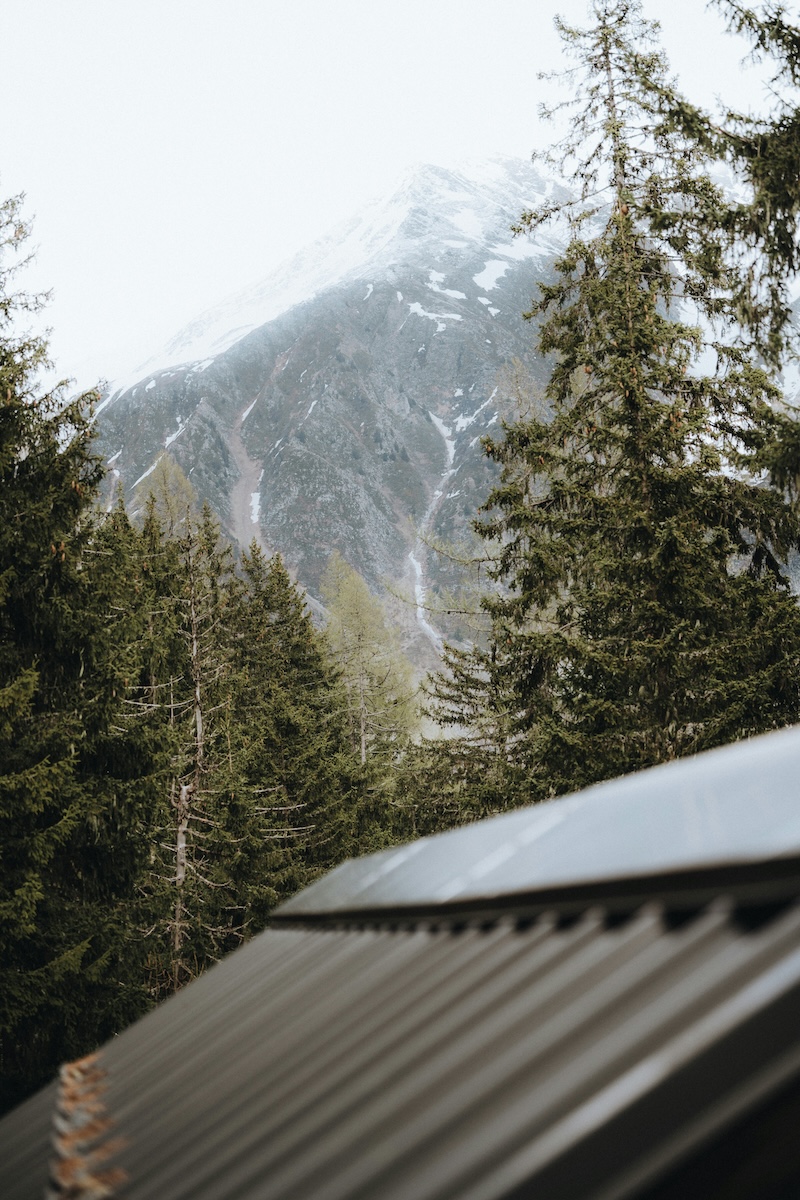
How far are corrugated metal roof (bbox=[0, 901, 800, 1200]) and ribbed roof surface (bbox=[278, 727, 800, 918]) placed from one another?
102 millimetres

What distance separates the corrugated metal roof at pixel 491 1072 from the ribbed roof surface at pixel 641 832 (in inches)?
4.0

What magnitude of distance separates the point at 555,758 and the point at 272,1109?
32.3 feet

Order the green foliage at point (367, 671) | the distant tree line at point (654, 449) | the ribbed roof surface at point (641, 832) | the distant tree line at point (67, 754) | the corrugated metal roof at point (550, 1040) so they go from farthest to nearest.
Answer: the green foliage at point (367, 671) < the distant tree line at point (67, 754) < the distant tree line at point (654, 449) < the ribbed roof surface at point (641, 832) < the corrugated metal roof at point (550, 1040)

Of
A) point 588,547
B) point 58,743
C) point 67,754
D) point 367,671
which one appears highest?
point 58,743

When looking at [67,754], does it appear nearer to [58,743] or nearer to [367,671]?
[58,743]

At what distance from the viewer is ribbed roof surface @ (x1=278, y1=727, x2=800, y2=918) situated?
4.70ft

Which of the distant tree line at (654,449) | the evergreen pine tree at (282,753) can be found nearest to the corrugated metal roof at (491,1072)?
the distant tree line at (654,449)

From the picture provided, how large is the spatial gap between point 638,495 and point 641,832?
1067 centimetres

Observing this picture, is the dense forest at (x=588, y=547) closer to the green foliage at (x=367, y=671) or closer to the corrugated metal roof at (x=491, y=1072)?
the corrugated metal roof at (x=491, y=1072)

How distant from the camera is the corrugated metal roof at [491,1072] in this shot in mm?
1010

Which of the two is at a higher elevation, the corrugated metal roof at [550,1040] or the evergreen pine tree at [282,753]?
the corrugated metal roof at [550,1040]

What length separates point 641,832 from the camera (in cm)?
183

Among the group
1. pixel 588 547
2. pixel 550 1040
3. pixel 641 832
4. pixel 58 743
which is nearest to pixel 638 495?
pixel 588 547

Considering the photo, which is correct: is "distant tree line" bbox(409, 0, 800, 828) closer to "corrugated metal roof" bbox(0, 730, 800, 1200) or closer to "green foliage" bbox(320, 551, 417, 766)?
"corrugated metal roof" bbox(0, 730, 800, 1200)
